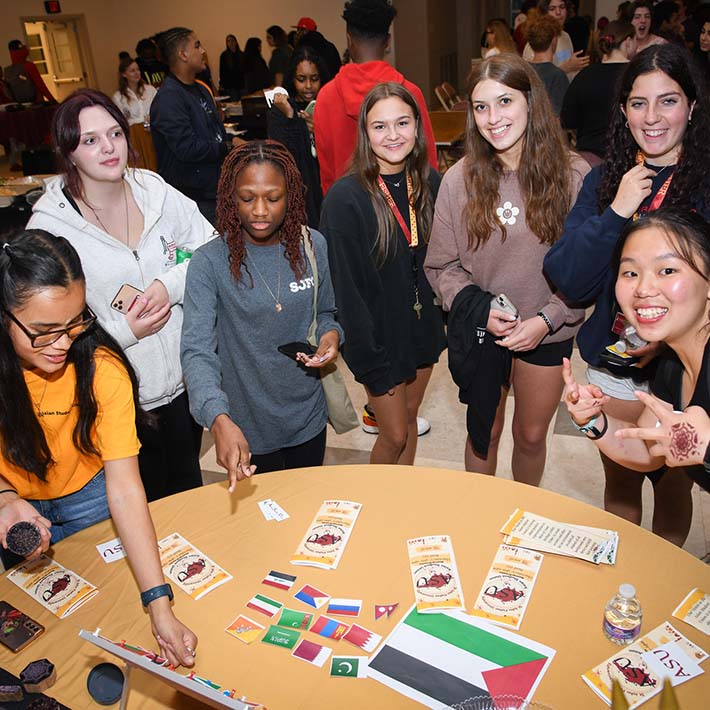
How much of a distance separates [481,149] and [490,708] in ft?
5.71

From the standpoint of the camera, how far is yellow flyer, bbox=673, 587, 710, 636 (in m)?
1.52

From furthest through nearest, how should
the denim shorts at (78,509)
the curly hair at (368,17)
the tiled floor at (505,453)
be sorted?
the curly hair at (368,17), the tiled floor at (505,453), the denim shorts at (78,509)

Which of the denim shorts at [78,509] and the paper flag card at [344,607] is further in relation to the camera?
the denim shorts at [78,509]

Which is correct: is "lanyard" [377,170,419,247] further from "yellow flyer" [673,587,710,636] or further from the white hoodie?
"yellow flyer" [673,587,710,636]

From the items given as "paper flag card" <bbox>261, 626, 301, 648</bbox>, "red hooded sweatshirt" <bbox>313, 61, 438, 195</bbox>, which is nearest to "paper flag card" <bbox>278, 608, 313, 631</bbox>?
"paper flag card" <bbox>261, 626, 301, 648</bbox>

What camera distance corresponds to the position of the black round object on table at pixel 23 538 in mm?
1683

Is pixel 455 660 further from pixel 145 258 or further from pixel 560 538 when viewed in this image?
pixel 145 258

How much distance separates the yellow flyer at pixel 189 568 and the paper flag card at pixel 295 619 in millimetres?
206

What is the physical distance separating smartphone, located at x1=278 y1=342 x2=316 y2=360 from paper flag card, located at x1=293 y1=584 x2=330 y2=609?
751 mm

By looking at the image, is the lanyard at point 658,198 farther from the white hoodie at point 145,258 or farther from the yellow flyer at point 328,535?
the white hoodie at point 145,258

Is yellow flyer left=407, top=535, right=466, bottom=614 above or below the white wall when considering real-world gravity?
below

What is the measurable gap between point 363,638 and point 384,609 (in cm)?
9

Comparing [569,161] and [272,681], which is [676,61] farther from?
[272,681]

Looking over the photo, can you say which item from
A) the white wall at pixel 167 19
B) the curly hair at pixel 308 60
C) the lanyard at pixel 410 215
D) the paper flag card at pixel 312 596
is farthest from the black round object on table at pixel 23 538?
the white wall at pixel 167 19
